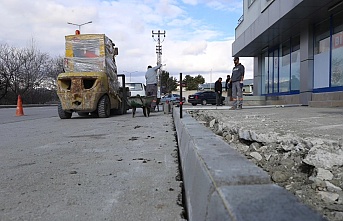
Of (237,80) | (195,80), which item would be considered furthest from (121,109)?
(195,80)

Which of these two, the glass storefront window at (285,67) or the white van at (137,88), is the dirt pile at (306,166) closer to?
the glass storefront window at (285,67)

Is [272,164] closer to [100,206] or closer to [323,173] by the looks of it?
[323,173]

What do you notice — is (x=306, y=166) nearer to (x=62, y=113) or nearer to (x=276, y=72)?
(x=62, y=113)

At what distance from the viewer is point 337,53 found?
12195 mm

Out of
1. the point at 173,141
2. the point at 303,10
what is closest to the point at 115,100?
the point at 173,141

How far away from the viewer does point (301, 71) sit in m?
14.9

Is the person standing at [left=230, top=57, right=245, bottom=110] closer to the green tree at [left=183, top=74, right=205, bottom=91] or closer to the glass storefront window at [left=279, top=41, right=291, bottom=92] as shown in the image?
the glass storefront window at [left=279, top=41, right=291, bottom=92]

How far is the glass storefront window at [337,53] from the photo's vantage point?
12.0 metres

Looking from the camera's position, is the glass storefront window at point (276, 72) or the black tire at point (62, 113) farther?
the glass storefront window at point (276, 72)

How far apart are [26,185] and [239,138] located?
2.85 meters

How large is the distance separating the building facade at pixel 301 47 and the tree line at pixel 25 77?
33781 mm

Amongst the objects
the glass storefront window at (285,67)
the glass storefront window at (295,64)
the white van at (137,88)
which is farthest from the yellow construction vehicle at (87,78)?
the glass storefront window at (285,67)

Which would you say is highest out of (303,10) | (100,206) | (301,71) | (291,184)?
(303,10)

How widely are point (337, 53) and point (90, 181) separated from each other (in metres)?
11.8
